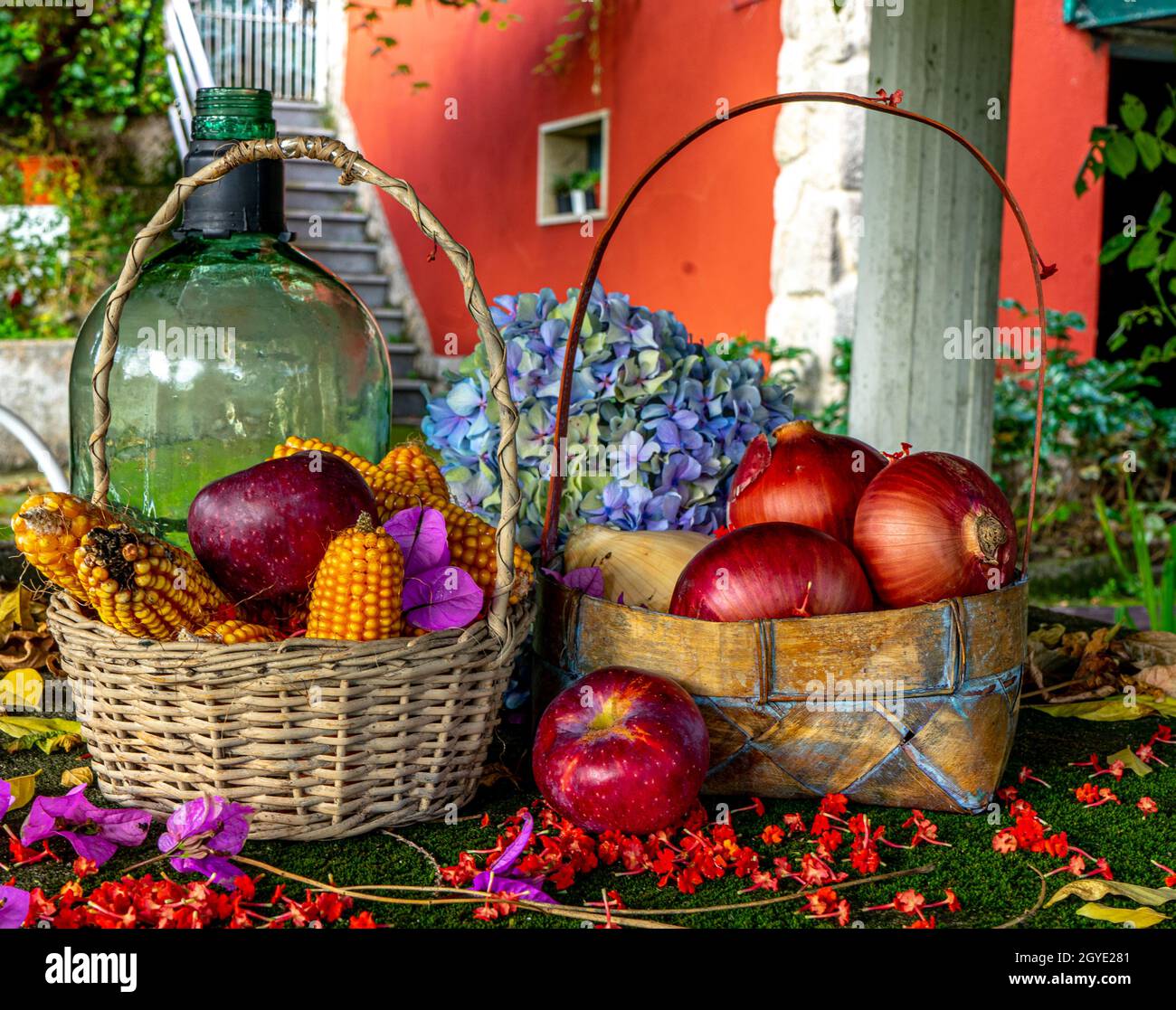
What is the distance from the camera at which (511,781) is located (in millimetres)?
1177

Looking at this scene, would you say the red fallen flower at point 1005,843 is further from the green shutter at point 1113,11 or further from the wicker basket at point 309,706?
the green shutter at point 1113,11

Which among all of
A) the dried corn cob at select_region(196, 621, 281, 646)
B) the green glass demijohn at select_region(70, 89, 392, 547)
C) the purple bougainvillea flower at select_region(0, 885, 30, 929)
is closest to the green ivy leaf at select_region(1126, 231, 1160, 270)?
the green glass demijohn at select_region(70, 89, 392, 547)

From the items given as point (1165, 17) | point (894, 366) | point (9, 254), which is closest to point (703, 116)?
point (1165, 17)

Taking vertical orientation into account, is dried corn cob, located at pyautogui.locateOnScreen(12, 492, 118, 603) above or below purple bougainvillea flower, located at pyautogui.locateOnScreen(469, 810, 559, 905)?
above

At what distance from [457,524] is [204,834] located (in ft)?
1.09

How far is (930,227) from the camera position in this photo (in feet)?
7.47

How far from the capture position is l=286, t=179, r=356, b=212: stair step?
6883 millimetres

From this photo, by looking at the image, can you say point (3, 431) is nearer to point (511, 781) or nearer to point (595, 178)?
point (595, 178)

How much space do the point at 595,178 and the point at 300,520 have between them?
4.81 meters

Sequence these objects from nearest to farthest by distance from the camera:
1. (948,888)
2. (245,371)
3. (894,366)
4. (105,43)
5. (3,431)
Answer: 1. (948,888)
2. (245,371)
3. (894,366)
4. (3,431)
5. (105,43)

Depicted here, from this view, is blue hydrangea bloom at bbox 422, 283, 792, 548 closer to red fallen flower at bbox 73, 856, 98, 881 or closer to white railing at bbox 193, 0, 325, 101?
red fallen flower at bbox 73, 856, 98, 881

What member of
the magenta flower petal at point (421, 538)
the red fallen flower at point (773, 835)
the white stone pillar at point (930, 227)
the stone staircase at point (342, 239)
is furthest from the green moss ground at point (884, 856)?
the stone staircase at point (342, 239)

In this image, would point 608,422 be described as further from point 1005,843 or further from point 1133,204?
point 1133,204

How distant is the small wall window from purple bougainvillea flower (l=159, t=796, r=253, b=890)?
15.9 feet
